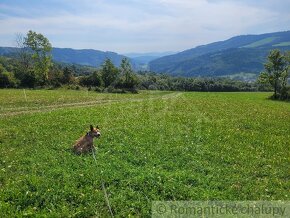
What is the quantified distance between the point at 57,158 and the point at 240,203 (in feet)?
30.2

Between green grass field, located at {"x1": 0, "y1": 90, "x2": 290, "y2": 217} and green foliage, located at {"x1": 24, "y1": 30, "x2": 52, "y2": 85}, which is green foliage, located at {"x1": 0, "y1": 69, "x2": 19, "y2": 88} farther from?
green grass field, located at {"x1": 0, "y1": 90, "x2": 290, "y2": 217}

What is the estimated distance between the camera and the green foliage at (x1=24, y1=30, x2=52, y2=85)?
4279 inches

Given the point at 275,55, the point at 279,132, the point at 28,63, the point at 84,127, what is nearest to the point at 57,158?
the point at 84,127

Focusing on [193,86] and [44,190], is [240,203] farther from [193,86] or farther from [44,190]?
[193,86]

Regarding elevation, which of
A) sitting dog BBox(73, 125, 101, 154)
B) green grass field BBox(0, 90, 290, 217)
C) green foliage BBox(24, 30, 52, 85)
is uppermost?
green foliage BBox(24, 30, 52, 85)

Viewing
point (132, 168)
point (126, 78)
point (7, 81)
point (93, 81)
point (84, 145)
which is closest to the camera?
point (132, 168)

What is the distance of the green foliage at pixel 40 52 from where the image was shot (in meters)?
109

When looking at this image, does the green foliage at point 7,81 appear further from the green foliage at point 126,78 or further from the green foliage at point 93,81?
the green foliage at point 126,78

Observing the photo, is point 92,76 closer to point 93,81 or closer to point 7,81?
point 93,81

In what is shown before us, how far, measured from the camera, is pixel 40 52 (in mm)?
112125

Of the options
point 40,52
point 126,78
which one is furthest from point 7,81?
point 126,78

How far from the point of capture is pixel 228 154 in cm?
1962

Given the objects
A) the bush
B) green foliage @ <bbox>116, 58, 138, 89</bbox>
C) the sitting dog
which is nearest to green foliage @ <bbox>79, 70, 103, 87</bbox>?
green foliage @ <bbox>116, 58, 138, 89</bbox>

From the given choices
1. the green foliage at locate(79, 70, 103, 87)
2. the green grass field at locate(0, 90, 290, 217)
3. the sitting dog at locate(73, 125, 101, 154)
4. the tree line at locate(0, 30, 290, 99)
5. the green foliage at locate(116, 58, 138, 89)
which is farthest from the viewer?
the green foliage at locate(79, 70, 103, 87)
